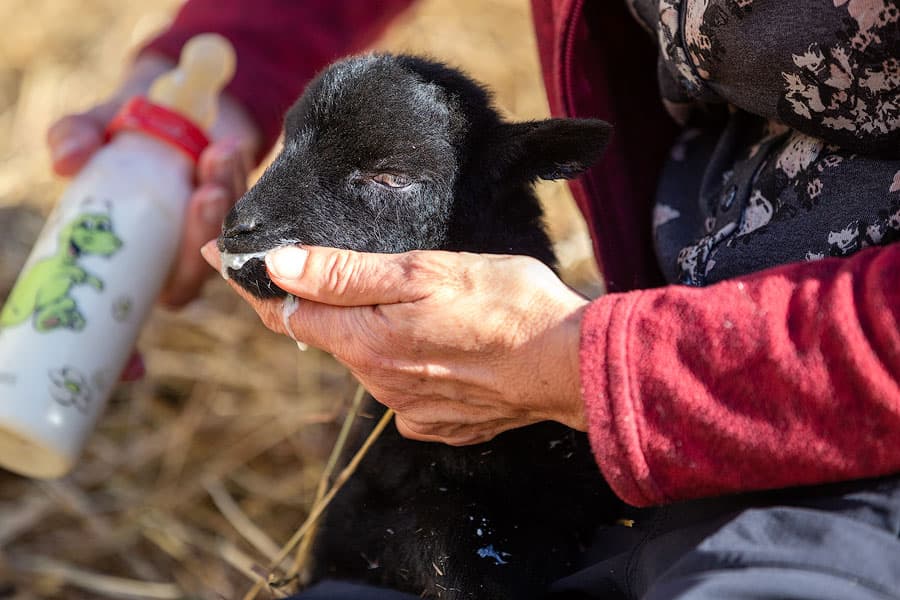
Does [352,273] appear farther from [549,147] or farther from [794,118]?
[794,118]

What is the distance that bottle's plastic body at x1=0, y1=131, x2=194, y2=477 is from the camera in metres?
2.01

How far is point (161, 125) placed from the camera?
92.8 inches

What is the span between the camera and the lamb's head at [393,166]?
64.3 inches

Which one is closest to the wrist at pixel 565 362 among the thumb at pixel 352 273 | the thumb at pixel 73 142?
the thumb at pixel 352 273

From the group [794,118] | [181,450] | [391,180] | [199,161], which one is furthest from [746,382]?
[181,450]

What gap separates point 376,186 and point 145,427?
1.92m

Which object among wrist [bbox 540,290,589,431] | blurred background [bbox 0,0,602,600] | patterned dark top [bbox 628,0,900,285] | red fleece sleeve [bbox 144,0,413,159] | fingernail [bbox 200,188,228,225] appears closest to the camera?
wrist [bbox 540,290,589,431]

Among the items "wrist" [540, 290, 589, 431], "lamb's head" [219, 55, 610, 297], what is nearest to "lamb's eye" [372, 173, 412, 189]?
"lamb's head" [219, 55, 610, 297]

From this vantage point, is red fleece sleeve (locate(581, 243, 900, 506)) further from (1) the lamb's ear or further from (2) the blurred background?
(2) the blurred background

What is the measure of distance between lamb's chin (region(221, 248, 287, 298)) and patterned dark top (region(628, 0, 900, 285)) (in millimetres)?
798

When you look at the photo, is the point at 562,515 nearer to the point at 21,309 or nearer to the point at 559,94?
the point at 559,94

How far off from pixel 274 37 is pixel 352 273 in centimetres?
163

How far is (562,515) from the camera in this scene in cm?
177

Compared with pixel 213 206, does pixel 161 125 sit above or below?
above
